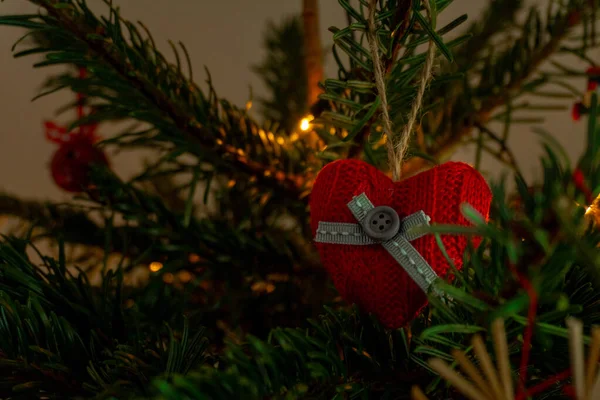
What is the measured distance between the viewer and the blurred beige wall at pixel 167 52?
0.71m

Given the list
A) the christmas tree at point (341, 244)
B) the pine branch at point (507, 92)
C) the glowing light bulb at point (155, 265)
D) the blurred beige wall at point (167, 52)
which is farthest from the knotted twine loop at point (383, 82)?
the blurred beige wall at point (167, 52)

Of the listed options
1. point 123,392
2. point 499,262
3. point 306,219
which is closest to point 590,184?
point 499,262

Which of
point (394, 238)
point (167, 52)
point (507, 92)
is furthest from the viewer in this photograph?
point (167, 52)

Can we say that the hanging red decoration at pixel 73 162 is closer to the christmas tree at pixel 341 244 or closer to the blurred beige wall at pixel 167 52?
the christmas tree at pixel 341 244

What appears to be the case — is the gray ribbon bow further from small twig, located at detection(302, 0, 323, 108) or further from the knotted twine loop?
small twig, located at detection(302, 0, 323, 108)

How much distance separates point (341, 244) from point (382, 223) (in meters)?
0.02

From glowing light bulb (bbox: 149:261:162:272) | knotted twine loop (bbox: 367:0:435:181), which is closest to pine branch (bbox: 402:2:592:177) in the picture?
knotted twine loop (bbox: 367:0:435:181)

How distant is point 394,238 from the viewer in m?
0.24

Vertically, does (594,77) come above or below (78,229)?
below

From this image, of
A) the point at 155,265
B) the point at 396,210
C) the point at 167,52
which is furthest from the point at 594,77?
the point at 167,52

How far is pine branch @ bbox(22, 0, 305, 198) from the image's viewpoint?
0.94ft

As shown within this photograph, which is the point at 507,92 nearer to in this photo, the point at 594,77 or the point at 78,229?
the point at 594,77

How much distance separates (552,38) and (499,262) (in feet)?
0.89

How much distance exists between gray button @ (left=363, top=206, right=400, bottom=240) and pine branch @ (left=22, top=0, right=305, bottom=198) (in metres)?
0.15
